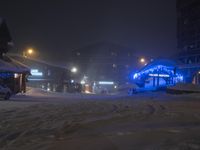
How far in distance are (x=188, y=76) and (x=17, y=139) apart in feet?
189

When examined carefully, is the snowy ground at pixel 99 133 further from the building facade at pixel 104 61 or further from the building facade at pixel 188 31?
the building facade at pixel 104 61

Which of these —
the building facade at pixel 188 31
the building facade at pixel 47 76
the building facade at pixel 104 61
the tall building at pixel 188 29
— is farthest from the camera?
the building facade at pixel 104 61

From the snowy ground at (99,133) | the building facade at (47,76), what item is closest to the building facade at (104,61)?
the building facade at (47,76)

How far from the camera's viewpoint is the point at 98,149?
10.7 metres

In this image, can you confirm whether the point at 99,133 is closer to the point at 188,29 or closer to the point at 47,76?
the point at 47,76

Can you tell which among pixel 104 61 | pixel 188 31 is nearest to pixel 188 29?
pixel 188 31

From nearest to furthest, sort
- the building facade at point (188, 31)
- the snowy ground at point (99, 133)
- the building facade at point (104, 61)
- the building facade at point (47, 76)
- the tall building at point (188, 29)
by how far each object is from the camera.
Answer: the snowy ground at point (99, 133) → the building facade at point (47, 76) → the building facade at point (188, 31) → the tall building at point (188, 29) → the building facade at point (104, 61)

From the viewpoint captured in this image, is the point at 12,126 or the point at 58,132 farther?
the point at 12,126

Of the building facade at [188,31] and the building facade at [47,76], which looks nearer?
the building facade at [47,76]

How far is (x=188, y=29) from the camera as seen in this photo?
324 ft

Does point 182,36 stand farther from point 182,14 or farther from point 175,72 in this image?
point 175,72

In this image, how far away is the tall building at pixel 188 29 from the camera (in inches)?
3617

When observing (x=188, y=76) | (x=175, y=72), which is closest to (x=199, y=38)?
(x=188, y=76)

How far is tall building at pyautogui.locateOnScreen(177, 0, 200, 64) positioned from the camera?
9188 cm
